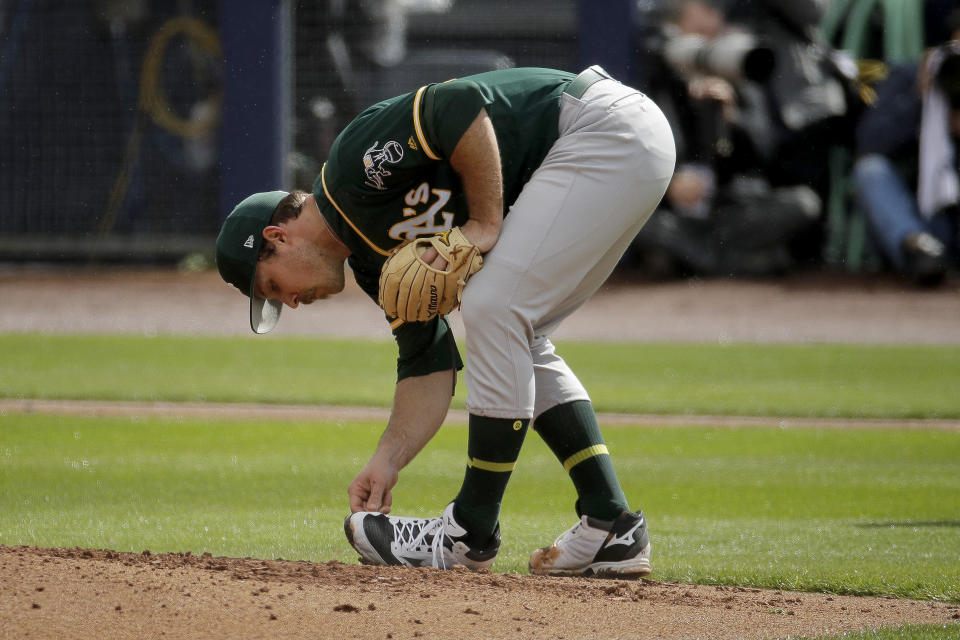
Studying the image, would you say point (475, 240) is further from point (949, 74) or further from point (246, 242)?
point (949, 74)

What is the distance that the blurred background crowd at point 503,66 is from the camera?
15.3 m

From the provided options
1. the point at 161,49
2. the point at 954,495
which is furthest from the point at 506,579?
the point at 161,49

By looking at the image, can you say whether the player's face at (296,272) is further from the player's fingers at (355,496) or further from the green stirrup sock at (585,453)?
the green stirrup sock at (585,453)

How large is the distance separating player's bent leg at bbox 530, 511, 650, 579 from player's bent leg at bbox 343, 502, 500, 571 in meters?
0.23

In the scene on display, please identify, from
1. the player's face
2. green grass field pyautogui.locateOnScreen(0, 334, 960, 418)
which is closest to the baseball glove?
the player's face

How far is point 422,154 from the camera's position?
3.52 metres

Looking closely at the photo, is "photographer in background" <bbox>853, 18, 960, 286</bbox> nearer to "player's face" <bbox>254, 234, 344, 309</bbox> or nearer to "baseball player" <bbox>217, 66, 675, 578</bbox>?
"baseball player" <bbox>217, 66, 675, 578</bbox>

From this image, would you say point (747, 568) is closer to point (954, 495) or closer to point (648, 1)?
point (954, 495)

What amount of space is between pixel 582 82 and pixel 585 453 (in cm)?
112

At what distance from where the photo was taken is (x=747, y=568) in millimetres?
4059

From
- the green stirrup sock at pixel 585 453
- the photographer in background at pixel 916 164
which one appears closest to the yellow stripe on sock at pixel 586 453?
the green stirrup sock at pixel 585 453

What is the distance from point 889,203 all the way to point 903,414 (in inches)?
286

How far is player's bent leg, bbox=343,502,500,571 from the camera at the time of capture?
12.3ft

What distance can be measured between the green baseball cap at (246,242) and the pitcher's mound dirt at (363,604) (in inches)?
32.2
